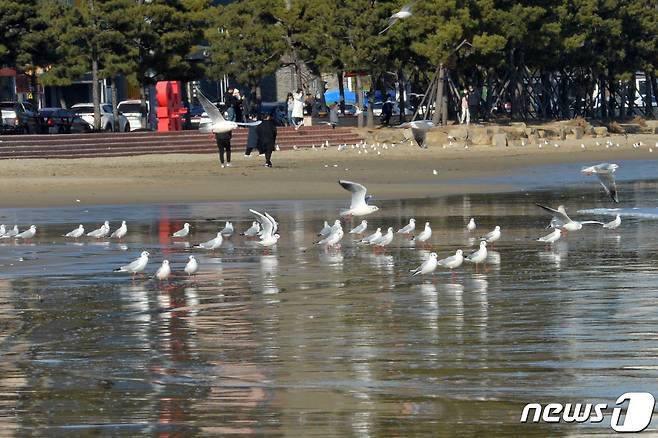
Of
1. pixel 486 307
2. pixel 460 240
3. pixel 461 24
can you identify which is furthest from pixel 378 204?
pixel 461 24

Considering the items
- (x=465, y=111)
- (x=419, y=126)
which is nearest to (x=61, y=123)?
(x=465, y=111)

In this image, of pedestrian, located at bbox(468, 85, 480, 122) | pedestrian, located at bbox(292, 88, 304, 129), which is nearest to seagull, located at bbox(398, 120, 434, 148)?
pedestrian, located at bbox(292, 88, 304, 129)

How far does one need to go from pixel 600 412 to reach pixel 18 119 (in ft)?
140

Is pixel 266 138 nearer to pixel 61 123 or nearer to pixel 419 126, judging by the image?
pixel 419 126

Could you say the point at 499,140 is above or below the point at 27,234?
below

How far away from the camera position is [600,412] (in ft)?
28.1

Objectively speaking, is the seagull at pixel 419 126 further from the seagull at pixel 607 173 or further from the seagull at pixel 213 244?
the seagull at pixel 213 244

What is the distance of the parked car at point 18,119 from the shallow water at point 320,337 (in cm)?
2829

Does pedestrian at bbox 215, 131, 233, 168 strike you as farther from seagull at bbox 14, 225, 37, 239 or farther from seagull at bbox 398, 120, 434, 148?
seagull at bbox 14, 225, 37, 239

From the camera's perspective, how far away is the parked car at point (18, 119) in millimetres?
47875

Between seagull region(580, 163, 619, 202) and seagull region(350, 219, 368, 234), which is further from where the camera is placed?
seagull region(580, 163, 619, 202)

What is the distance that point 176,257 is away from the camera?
18.1 m

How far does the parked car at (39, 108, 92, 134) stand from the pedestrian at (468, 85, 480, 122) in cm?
1668

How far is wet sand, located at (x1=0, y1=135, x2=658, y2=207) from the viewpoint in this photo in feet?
94.3
